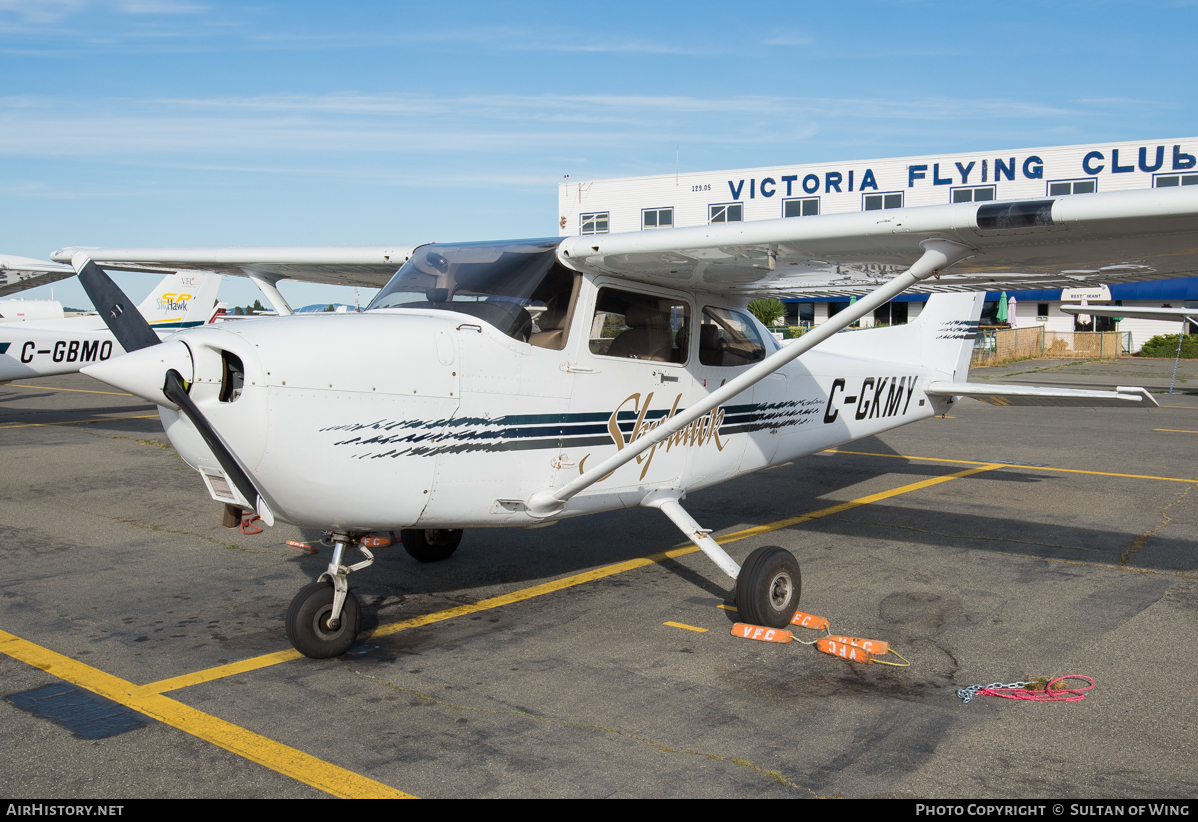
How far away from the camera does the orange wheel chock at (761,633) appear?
16.2 ft

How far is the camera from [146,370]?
381 cm

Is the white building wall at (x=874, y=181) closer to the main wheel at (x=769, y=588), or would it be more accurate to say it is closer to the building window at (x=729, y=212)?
the building window at (x=729, y=212)

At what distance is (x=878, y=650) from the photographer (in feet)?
15.4

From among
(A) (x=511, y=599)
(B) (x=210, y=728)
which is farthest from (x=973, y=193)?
(B) (x=210, y=728)

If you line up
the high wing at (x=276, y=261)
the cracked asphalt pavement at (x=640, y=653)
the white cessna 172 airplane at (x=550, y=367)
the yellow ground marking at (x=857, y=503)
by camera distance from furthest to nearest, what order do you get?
1. the yellow ground marking at (x=857, y=503)
2. the high wing at (x=276, y=261)
3. the white cessna 172 airplane at (x=550, y=367)
4. the cracked asphalt pavement at (x=640, y=653)

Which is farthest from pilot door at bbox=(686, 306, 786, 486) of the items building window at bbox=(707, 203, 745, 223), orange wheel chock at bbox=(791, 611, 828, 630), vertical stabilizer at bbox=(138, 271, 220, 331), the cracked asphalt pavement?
building window at bbox=(707, 203, 745, 223)

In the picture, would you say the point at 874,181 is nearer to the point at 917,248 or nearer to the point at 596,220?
the point at 596,220

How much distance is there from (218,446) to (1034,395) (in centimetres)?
698

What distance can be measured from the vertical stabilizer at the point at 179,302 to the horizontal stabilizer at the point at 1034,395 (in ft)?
58.2

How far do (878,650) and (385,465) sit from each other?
2.71m

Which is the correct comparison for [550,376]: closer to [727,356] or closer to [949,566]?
[727,356]

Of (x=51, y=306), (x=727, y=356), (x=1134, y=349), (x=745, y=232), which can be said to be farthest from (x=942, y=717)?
(x=1134, y=349)

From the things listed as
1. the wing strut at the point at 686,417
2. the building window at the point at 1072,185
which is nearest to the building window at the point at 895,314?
the building window at the point at 1072,185

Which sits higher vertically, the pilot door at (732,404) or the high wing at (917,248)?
the high wing at (917,248)
